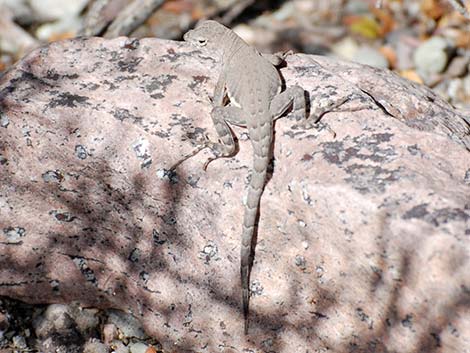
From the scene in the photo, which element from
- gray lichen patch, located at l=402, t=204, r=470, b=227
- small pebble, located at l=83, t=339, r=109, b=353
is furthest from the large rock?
small pebble, located at l=83, t=339, r=109, b=353

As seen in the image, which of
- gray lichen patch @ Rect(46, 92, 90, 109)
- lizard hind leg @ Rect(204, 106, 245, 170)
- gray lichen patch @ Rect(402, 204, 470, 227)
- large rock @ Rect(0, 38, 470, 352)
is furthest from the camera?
gray lichen patch @ Rect(46, 92, 90, 109)

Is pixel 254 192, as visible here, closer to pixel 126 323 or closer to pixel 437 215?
pixel 437 215

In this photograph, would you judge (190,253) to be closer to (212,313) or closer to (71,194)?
(212,313)

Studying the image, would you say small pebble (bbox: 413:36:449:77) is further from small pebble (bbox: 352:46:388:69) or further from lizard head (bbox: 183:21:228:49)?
lizard head (bbox: 183:21:228:49)

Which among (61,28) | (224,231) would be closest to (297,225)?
(224,231)

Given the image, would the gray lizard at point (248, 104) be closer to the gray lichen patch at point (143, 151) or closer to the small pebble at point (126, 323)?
the gray lichen patch at point (143, 151)

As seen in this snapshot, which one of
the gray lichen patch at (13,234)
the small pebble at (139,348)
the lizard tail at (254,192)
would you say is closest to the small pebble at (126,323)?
the small pebble at (139,348)

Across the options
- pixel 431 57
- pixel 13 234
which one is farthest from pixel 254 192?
pixel 431 57
